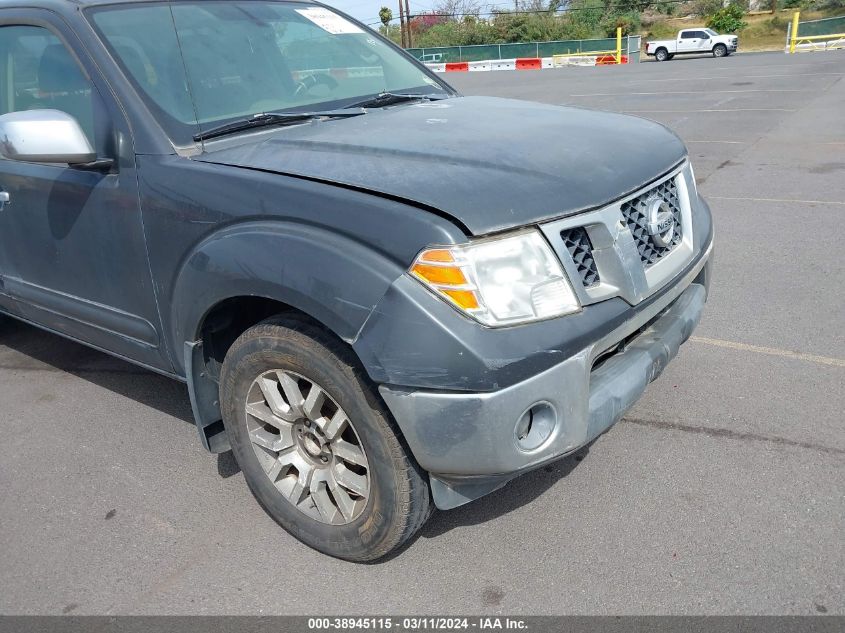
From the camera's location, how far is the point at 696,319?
297 cm

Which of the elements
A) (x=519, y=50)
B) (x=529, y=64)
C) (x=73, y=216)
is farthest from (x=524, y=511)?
(x=519, y=50)

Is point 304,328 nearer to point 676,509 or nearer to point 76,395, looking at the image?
point 676,509

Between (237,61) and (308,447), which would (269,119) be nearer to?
(237,61)

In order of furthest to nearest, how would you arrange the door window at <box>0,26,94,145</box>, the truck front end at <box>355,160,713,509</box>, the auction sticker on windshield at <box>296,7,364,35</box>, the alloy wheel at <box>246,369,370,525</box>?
the auction sticker on windshield at <box>296,7,364,35</box> → the door window at <box>0,26,94,145</box> → the alloy wheel at <box>246,369,370,525</box> → the truck front end at <box>355,160,713,509</box>

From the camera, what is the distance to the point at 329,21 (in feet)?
13.1

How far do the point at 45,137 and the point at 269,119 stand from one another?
85 centimetres

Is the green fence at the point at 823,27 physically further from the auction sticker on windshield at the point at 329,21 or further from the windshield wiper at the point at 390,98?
the windshield wiper at the point at 390,98

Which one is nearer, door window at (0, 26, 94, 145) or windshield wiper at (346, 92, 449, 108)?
door window at (0, 26, 94, 145)

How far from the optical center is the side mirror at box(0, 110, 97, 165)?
9.05 feet

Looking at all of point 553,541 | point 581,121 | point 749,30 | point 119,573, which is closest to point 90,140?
point 119,573

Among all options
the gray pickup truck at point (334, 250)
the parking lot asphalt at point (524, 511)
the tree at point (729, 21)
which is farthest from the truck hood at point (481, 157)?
the tree at point (729, 21)

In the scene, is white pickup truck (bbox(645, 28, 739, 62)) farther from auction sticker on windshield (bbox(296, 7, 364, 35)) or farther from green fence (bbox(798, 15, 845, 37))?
auction sticker on windshield (bbox(296, 7, 364, 35))

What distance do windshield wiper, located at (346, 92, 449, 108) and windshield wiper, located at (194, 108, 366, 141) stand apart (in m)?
0.17

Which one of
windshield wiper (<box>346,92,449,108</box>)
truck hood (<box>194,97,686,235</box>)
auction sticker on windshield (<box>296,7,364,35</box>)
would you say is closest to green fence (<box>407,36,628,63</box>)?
auction sticker on windshield (<box>296,7,364,35</box>)
